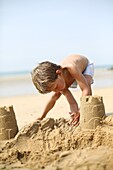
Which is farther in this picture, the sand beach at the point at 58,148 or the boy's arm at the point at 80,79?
the boy's arm at the point at 80,79

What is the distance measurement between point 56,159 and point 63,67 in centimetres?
145

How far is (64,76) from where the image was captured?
3.31 meters

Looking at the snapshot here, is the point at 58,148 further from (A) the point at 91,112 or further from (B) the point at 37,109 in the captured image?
(B) the point at 37,109

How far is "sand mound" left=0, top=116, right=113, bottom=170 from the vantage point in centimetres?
191

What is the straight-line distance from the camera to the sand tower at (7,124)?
2.68 m

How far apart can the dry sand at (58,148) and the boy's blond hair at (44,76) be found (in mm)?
374

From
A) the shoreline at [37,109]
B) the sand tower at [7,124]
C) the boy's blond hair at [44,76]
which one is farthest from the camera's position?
the shoreline at [37,109]

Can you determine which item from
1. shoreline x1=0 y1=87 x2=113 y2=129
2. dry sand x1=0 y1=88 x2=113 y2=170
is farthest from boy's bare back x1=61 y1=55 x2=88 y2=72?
shoreline x1=0 y1=87 x2=113 y2=129

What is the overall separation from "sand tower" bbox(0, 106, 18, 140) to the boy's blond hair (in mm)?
392

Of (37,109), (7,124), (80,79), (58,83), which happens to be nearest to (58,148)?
(7,124)

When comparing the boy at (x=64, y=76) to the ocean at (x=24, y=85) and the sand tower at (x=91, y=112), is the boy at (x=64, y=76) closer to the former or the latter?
the sand tower at (x=91, y=112)

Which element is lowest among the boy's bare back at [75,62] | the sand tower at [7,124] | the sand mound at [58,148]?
the sand mound at [58,148]

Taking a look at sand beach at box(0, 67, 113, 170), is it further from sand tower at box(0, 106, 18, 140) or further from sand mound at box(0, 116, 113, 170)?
sand tower at box(0, 106, 18, 140)

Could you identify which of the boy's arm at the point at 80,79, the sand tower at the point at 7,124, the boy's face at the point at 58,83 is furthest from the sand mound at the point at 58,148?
the boy's arm at the point at 80,79
